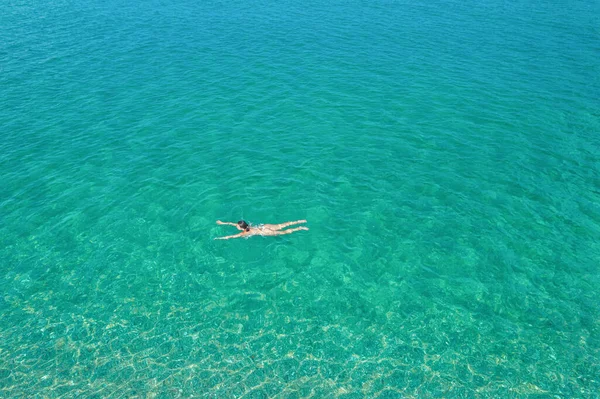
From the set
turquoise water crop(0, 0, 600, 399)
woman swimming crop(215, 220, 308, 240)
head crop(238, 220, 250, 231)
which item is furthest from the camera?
woman swimming crop(215, 220, 308, 240)

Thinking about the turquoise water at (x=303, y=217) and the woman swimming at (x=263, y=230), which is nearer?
the turquoise water at (x=303, y=217)

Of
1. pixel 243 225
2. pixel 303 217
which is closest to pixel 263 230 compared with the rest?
pixel 243 225

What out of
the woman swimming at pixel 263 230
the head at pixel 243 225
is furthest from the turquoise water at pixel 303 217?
the head at pixel 243 225

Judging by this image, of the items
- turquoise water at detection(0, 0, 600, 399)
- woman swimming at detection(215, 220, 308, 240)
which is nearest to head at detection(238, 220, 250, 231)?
woman swimming at detection(215, 220, 308, 240)

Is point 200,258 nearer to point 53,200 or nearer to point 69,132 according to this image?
point 53,200

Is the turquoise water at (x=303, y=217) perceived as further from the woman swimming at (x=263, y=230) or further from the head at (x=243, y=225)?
the head at (x=243, y=225)

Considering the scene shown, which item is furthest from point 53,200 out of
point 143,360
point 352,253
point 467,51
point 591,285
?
point 467,51

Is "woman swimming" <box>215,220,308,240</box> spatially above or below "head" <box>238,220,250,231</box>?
below

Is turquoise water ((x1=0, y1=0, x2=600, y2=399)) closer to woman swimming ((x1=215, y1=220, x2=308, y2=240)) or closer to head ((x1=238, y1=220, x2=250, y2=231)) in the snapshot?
woman swimming ((x1=215, y1=220, x2=308, y2=240))
